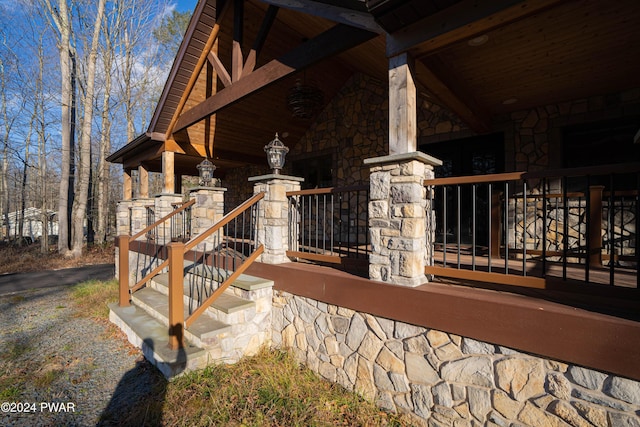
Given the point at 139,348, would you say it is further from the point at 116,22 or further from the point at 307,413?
the point at 116,22

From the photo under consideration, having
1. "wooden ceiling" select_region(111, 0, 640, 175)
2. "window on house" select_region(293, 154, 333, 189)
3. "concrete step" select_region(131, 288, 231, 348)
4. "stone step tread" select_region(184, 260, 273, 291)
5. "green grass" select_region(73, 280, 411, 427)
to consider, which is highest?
"wooden ceiling" select_region(111, 0, 640, 175)

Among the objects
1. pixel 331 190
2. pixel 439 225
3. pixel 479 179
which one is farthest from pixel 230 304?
pixel 439 225

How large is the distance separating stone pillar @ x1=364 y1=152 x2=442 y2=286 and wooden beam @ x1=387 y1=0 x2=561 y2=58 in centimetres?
102

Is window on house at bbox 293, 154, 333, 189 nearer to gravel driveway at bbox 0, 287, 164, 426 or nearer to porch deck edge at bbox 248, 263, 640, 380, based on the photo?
porch deck edge at bbox 248, 263, 640, 380

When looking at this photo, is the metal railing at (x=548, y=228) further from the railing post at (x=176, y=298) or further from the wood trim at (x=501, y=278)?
the railing post at (x=176, y=298)

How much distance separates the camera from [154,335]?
3.82 metres

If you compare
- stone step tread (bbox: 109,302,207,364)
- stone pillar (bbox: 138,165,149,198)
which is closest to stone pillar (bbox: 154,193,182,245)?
stone pillar (bbox: 138,165,149,198)

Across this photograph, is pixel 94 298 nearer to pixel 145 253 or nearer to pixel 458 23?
pixel 145 253

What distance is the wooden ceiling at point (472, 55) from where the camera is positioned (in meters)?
2.66

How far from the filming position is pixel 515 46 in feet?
11.8

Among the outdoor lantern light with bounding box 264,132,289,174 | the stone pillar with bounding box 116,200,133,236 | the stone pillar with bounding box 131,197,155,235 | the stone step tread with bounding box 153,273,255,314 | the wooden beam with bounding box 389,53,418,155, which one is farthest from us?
the stone pillar with bounding box 116,200,133,236

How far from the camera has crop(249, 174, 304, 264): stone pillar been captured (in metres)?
4.04

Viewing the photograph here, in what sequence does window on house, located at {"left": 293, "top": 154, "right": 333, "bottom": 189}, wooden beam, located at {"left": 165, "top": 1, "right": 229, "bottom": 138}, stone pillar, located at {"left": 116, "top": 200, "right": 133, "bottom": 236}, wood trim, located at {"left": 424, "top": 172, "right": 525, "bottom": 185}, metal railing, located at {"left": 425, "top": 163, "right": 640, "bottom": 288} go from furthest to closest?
stone pillar, located at {"left": 116, "top": 200, "right": 133, "bottom": 236}, window on house, located at {"left": 293, "top": 154, "right": 333, "bottom": 189}, wooden beam, located at {"left": 165, "top": 1, "right": 229, "bottom": 138}, wood trim, located at {"left": 424, "top": 172, "right": 525, "bottom": 185}, metal railing, located at {"left": 425, "top": 163, "right": 640, "bottom": 288}

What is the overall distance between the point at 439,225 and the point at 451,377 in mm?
3875
